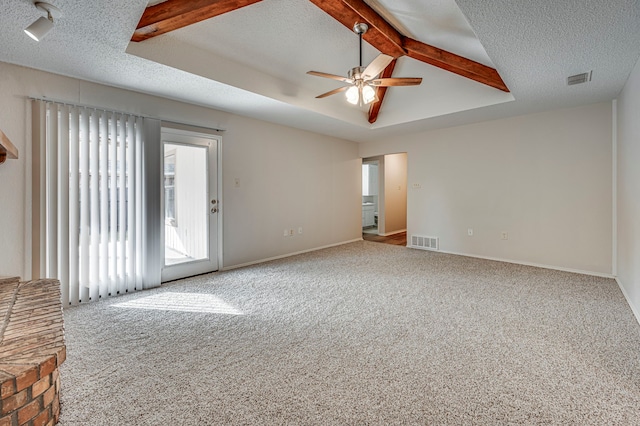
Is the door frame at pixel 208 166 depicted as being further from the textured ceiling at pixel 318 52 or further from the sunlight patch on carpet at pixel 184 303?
the sunlight patch on carpet at pixel 184 303

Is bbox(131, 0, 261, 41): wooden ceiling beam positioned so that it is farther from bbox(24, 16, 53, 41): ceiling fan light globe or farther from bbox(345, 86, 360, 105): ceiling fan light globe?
bbox(345, 86, 360, 105): ceiling fan light globe

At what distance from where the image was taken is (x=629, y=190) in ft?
9.99

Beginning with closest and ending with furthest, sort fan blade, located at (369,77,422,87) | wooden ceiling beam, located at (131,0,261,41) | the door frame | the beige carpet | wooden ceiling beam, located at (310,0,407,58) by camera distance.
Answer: the beige carpet
wooden ceiling beam, located at (131,0,261,41)
wooden ceiling beam, located at (310,0,407,58)
fan blade, located at (369,77,422,87)
the door frame

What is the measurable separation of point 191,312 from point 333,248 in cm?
352

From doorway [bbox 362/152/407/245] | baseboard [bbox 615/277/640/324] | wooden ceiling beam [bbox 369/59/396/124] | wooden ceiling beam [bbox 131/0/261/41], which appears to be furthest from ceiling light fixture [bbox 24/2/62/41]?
doorway [bbox 362/152/407/245]

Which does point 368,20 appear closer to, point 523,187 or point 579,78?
point 579,78

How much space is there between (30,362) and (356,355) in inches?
68.0

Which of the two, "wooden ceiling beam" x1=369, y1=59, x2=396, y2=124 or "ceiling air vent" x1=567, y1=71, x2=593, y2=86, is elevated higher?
"wooden ceiling beam" x1=369, y1=59, x2=396, y2=124

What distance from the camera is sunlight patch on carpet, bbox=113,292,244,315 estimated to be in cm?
294

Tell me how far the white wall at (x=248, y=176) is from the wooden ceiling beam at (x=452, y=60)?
2492mm

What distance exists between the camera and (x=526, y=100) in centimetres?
392

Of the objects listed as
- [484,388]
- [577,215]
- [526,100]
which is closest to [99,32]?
[484,388]

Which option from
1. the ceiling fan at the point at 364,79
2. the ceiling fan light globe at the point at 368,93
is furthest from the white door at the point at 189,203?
the ceiling fan light globe at the point at 368,93

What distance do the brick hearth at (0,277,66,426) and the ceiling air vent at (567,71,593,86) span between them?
4.67m
